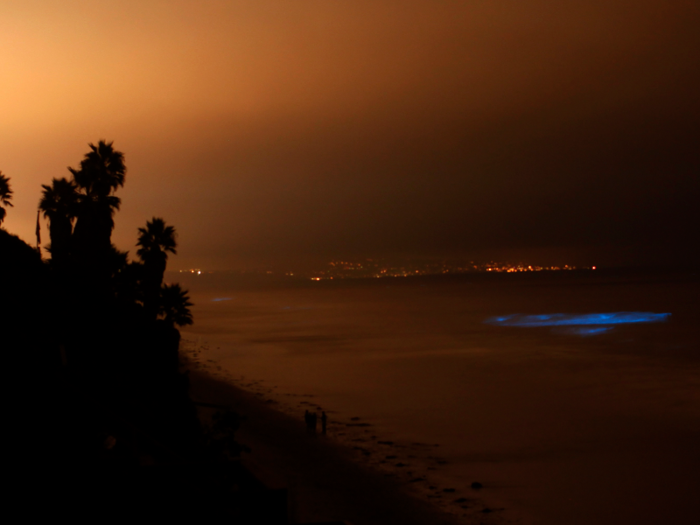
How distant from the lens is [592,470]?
21297 mm

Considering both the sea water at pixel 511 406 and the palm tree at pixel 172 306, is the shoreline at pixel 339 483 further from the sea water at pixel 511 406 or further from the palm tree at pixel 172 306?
the palm tree at pixel 172 306

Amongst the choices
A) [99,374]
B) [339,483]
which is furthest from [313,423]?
[99,374]

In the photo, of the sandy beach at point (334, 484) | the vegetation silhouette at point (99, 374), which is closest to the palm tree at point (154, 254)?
the vegetation silhouette at point (99, 374)

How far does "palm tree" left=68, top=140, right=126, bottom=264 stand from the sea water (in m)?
12.9

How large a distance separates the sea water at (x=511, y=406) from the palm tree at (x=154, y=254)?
915 cm

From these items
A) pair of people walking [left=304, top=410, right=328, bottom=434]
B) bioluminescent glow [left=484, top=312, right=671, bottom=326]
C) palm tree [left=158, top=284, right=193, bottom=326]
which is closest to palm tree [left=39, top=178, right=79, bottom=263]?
palm tree [left=158, top=284, right=193, bottom=326]

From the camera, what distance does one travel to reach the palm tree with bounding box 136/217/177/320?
102ft

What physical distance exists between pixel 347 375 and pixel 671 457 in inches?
891

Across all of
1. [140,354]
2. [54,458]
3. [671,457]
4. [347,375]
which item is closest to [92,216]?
[140,354]

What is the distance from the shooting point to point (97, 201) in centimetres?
3142

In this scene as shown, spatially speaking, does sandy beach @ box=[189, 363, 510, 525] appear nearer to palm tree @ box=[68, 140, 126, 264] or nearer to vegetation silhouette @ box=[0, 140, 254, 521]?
vegetation silhouette @ box=[0, 140, 254, 521]

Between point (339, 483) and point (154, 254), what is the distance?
1931cm

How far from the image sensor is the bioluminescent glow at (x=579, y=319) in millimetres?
80125

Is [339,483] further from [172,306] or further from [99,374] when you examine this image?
[172,306]
